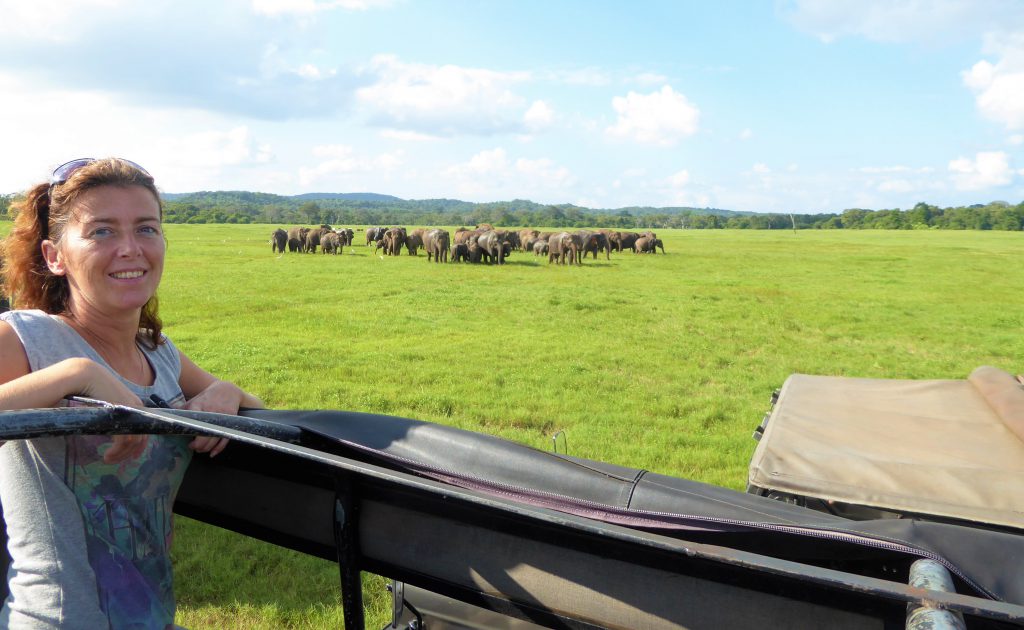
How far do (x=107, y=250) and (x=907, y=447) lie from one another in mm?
3191

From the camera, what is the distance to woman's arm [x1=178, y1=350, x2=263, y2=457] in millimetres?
1915

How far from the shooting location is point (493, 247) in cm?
3072

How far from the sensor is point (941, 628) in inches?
39.3

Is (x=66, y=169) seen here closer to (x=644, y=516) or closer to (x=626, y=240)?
(x=644, y=516)

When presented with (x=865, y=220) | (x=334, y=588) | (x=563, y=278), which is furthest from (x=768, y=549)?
(x=865, y=220)

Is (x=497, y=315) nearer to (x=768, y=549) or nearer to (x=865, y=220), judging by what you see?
(x=768, y=549)

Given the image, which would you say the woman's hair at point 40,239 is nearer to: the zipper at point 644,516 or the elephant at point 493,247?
the zipper at point 644,516

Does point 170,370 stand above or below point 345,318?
above

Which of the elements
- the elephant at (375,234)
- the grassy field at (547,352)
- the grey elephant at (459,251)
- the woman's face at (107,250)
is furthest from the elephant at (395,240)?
the woman's face at (107,250)

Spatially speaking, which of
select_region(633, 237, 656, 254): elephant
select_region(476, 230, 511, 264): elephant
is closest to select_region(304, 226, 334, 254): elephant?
select_region(476, 230, 511, 264): elephant

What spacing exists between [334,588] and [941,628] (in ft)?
11.0

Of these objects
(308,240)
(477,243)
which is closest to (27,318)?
(477,243)

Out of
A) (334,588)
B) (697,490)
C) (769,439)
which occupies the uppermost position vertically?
(697,490)

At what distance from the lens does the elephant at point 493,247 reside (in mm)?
30172
